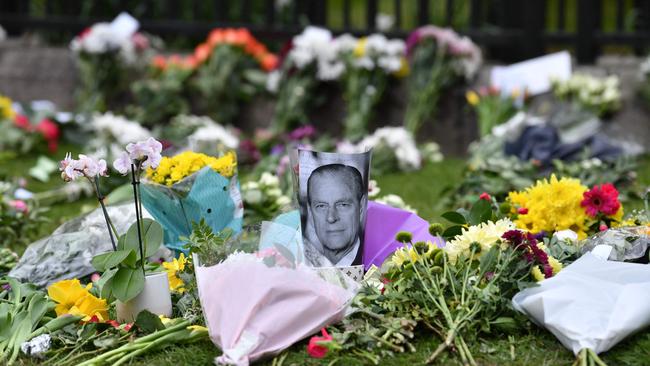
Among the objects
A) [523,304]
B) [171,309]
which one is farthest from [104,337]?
[523,304]

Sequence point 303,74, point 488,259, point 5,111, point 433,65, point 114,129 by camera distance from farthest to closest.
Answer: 1. point 303,74
2. point 433,65
3. point 5,111
4. point 114,129
5. point 488,259

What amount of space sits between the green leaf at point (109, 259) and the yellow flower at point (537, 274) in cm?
96

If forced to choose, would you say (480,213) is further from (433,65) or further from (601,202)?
(433,65)

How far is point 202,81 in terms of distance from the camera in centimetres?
636

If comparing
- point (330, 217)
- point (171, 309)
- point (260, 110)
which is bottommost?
point (260, 110)

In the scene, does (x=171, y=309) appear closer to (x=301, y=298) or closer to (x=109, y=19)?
(x=301, y=298)

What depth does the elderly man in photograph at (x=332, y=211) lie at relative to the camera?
8.30ft

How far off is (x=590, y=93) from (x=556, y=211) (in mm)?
2807

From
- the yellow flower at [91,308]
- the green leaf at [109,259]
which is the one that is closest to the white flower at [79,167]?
the green leaf at [109,259]

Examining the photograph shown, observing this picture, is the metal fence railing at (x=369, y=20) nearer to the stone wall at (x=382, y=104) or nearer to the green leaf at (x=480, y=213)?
the stone wall at (x=382, y=104)

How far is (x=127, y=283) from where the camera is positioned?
2.38 m

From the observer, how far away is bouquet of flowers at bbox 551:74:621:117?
550 centimetres

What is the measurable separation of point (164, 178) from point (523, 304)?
45.5 inches

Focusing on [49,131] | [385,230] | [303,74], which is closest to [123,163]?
[385,230]
